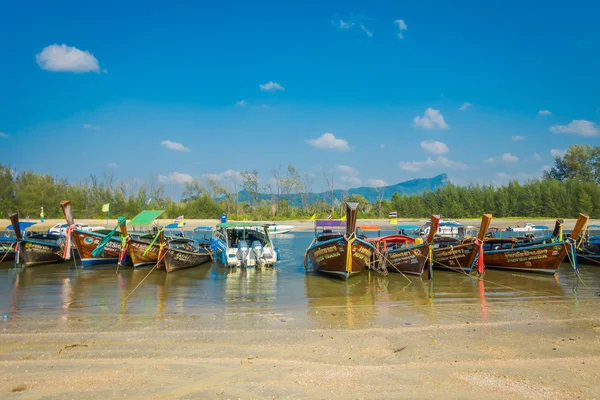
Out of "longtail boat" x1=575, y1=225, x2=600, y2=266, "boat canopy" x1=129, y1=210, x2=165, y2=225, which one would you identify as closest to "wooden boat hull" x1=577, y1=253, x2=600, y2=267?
"longtail boat" x1=575, y1=225, x2=600, y2=266

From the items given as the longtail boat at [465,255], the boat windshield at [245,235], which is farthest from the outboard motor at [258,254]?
the longtail boat at [465,255]

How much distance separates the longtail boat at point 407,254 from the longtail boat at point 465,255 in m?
1.45

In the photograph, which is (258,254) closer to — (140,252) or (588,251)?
(140,252)

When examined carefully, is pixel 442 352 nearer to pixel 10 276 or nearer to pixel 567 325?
pixel 567 325

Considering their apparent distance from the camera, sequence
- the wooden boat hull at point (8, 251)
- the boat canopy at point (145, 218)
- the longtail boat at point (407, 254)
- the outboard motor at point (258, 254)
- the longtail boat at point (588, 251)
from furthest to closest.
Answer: the wooden boat hull at point (8, 251) → the longtail boat at point (588, 251) → the outboard motor at point (258, 254) → the boat canopy at point (145, 218) → the longtail boat at point (407, 254)

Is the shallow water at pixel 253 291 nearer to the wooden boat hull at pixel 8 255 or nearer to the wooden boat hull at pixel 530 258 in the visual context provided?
the wooden boat hull at pixel 530 258

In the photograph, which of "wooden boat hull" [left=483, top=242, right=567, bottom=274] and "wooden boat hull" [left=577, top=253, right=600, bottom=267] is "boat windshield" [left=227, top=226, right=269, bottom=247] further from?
"wooden boat hull" [left=577, top=253, right=600, bottom=267]

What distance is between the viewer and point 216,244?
78.5 feet

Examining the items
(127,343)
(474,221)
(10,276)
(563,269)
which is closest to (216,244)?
(10,276)

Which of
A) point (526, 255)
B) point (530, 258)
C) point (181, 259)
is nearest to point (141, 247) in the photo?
point (181, 259)

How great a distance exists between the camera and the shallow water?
11.8 meters

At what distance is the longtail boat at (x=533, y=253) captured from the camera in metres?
16.7

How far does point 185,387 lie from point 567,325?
8.55 metres

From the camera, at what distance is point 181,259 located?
19.9 meters
